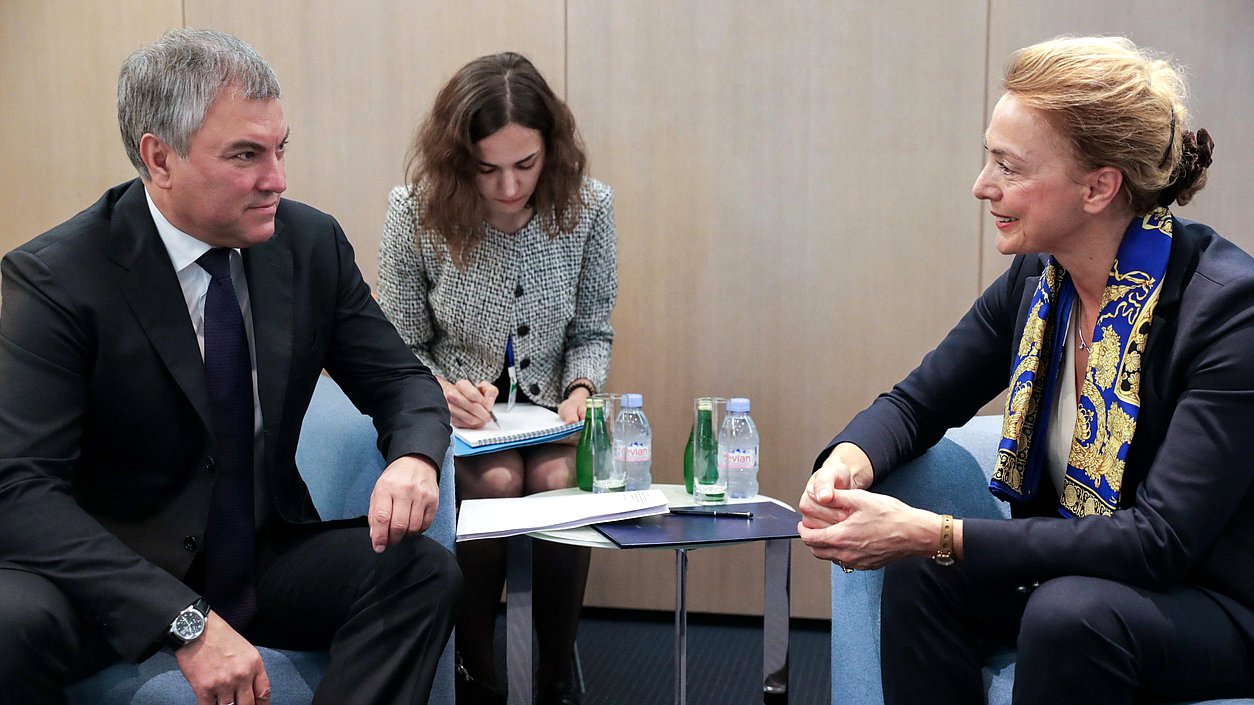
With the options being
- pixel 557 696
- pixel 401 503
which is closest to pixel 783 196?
pixel 557 696

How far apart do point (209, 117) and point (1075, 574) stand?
1.64 meters

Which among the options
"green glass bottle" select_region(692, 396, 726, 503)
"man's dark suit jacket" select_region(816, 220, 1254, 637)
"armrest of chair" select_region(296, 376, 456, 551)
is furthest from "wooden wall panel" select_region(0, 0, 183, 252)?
"man's dark suit jacket" select_region(816, 220, 1254, 637)

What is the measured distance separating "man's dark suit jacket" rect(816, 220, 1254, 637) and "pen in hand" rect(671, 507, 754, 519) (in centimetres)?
58

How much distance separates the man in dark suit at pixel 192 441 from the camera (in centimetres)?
178

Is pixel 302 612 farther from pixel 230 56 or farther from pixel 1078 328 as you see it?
pixel 1078 328

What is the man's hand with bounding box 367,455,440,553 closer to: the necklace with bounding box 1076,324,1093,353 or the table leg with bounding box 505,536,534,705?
the table leg with bounding box 505,536,534,705

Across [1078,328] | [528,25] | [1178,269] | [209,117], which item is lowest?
[1078,328]

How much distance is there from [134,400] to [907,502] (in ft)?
4.78

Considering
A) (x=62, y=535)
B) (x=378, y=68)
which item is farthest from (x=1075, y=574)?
(x=378, y=68)

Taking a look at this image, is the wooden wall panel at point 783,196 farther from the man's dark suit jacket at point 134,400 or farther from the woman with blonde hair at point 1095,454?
the man's dark suit jacket at point 134,400

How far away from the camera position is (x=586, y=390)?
2994 millimetres

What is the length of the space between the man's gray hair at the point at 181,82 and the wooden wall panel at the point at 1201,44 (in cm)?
215

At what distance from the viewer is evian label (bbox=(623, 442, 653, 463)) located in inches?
101

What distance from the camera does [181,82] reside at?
6.38 feet
